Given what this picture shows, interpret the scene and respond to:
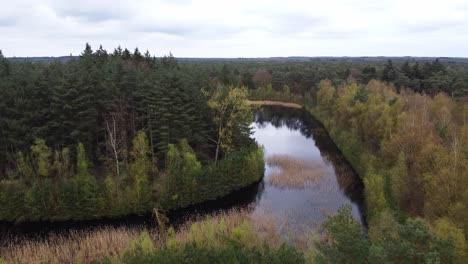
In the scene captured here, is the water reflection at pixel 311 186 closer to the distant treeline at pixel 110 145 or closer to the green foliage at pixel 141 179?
the distant treeline at pixel 110 145

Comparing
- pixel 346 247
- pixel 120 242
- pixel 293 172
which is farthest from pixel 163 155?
pixel 346 247

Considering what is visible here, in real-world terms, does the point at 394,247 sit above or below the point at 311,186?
above

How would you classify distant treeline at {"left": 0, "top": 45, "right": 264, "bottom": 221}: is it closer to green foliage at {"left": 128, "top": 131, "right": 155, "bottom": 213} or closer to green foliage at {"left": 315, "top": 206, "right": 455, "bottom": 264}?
green foliage at {"left": 128, "top": 131, "right": 155, "bottom": 213}

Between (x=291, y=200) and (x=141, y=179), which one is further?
(x=291, y=200)

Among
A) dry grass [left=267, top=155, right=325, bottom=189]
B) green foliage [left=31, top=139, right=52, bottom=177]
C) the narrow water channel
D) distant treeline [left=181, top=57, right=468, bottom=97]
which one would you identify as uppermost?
distant treeline [left=181, top=57, right=468, bottom=97]

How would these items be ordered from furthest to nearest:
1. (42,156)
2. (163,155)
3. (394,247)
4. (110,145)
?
(163,155), (110,145), (42,156), (394,247)

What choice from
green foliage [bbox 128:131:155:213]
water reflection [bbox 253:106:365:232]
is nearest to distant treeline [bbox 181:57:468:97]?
water reflection [bbox 253:106:365:232]

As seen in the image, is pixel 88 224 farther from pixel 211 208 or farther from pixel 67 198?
pixel 211 208

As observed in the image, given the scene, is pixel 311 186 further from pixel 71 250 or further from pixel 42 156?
pixel 42 156

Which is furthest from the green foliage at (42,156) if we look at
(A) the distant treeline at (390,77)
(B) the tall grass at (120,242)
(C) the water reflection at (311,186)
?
(A) the distant treeline at (390,77)
